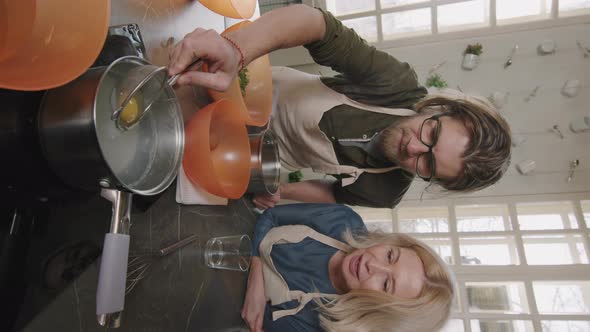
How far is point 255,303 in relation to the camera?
1047mm

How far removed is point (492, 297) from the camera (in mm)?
2164

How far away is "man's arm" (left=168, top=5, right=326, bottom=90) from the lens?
20.9 inches

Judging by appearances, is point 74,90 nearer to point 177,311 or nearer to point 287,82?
point 177,311

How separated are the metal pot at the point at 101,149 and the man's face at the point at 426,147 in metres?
0.71

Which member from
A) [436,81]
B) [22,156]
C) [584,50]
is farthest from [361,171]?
[584,50]

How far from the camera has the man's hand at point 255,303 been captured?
1040 mm

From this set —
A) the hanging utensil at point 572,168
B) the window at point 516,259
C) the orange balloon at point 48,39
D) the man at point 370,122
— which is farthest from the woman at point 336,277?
the hanging utensil at point 572,168

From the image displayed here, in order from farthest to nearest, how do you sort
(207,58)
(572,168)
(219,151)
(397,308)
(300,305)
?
1. (572,168)
2. (300,305)
3. (397,308)
4. (219,151)
5. (207,58)

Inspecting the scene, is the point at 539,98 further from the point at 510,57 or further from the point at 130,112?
the point at 130,112

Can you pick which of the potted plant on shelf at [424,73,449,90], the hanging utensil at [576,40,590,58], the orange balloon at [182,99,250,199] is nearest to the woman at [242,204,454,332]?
the orange balloon at [182,99,250,199]

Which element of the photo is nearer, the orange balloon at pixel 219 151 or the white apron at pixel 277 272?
the orange balloon at pixel 219 151

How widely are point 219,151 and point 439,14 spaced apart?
8.45ft

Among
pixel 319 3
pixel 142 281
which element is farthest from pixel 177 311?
pixel 319 3

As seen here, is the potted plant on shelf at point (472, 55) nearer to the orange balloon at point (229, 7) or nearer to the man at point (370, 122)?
the man at point (370, 122)
